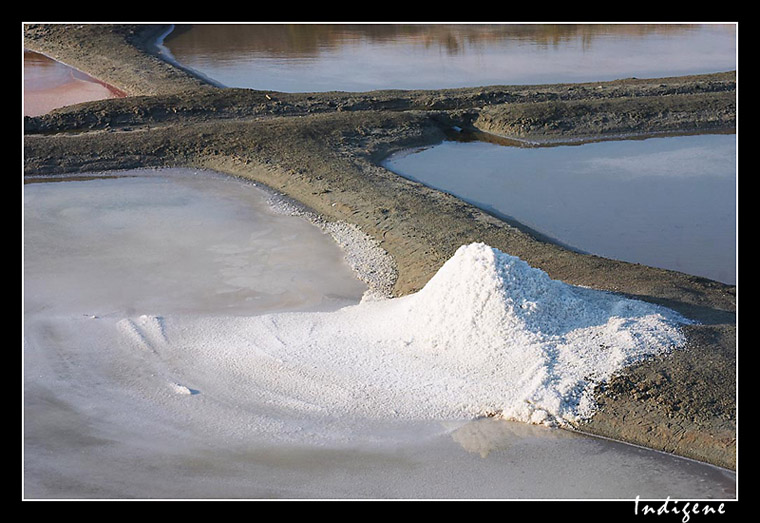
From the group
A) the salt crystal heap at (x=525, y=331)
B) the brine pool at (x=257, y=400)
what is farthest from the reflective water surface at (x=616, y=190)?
the brine pool at (x=257, y=400)

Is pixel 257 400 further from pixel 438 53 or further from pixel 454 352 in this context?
pixel 438 53

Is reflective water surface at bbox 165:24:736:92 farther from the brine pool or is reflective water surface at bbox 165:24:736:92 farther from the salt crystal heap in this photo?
the salt crystal heap

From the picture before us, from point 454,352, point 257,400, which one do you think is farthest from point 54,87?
point 454,352

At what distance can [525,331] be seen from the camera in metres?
5.11

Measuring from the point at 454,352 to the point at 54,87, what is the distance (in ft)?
33.8

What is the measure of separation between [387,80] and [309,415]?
9.81m

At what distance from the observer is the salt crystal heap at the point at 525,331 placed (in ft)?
16.0

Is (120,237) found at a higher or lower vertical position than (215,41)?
lower

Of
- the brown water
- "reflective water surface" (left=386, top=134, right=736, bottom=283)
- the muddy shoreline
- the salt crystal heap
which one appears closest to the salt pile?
the salt crystal heap

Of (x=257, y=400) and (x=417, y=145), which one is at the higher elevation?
(x=417, y=145)

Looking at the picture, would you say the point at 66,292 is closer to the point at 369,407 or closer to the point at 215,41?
the point at 369,407

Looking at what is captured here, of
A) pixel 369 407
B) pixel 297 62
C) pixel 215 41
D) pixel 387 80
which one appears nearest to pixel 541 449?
pixel 369 407

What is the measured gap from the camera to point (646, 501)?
163 inches

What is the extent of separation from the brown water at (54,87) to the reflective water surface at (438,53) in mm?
1882
